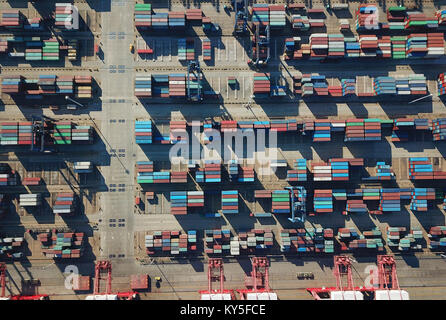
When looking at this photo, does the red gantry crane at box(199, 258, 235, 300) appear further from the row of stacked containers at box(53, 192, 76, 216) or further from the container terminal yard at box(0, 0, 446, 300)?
the row of stacked containers at box(53, 192, 76, 216)

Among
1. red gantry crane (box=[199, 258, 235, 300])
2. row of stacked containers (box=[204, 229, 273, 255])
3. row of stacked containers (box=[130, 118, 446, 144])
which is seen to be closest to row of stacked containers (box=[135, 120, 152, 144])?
row of stacked containers (box=[130, 118, 446, 144])

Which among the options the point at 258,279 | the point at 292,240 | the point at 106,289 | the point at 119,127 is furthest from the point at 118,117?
the point at 258,279

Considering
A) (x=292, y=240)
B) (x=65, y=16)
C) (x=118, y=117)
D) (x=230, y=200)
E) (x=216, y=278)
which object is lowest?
(x=216, y=278)

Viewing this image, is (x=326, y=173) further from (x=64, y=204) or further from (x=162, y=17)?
(x=64, y=204)

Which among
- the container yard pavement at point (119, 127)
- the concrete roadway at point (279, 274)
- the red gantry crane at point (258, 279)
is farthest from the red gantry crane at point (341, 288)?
the container yard pavement at point (119, 127)

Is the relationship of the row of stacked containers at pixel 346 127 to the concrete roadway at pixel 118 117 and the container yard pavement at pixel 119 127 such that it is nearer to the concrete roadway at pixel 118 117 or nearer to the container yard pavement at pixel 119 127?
the container yard pavement at pixel 119 127
